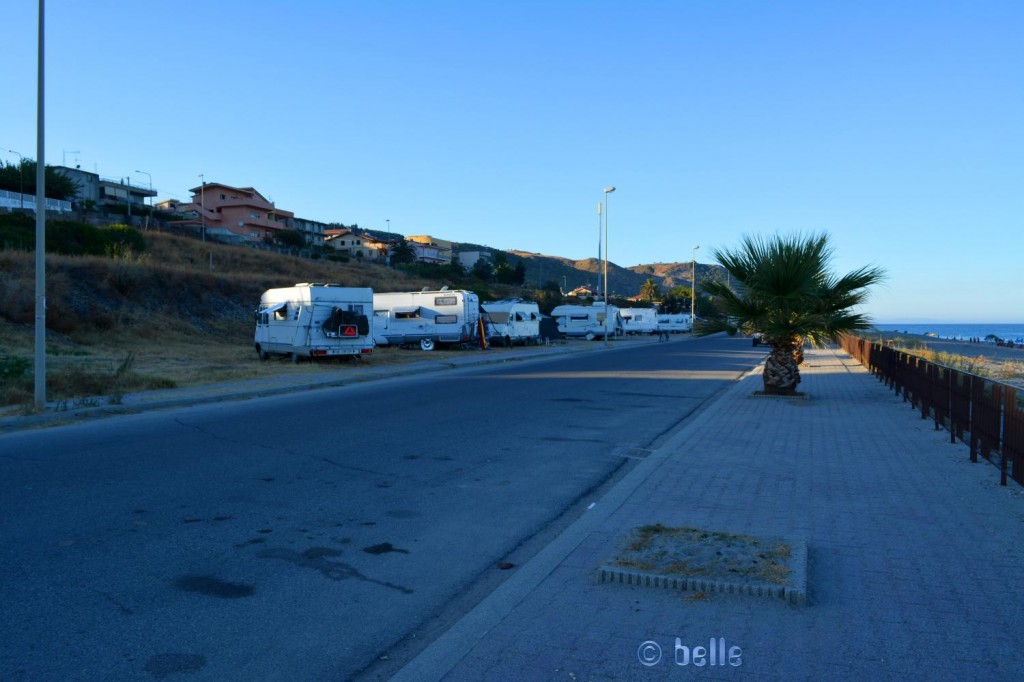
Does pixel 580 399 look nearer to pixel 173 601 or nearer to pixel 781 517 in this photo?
pixel 781 517

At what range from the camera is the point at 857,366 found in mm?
28312

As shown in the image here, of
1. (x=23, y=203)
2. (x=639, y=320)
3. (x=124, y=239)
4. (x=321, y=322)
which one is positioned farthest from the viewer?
(x=639, y=320)

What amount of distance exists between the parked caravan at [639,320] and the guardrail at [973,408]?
2210 inches

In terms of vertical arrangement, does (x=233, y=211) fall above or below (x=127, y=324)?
above

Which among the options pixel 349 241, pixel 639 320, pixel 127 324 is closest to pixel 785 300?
pixel 127 324

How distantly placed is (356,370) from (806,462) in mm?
16631

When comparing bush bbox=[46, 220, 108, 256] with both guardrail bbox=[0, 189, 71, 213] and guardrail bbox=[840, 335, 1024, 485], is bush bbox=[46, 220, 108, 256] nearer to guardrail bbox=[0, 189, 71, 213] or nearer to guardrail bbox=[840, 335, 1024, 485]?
guardrail bbox=[0, 189, 71, 213]

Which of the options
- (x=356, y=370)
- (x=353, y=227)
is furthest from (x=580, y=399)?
(x=353, y=227)

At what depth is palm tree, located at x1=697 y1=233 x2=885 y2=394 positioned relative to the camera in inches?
642

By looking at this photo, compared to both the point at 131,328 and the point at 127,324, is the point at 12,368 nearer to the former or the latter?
the point at 131,328

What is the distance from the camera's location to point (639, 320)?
73.0 meters

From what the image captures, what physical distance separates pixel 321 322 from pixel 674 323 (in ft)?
195

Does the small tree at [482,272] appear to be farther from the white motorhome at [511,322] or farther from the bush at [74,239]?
the bush at [74,239]

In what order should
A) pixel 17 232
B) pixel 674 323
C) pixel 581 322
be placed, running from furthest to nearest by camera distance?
pixel 674 323
pixel 581 322
pixel 17 232
